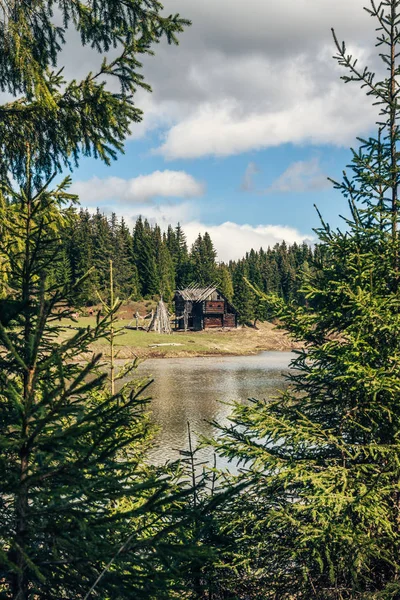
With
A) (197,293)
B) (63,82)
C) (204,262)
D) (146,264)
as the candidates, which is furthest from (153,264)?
(63,82)

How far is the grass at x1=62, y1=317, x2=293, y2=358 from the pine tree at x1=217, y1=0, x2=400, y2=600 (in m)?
38.0

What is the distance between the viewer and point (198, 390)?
3048cm

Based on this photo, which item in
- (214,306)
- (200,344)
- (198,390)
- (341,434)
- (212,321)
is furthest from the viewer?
(212,321)

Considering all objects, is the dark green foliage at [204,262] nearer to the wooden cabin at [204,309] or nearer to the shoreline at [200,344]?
the wooden cabin at [204,309]

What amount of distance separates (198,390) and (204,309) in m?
41.1

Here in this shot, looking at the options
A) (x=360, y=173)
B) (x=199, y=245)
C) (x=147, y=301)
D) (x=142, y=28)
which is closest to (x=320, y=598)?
(x=360, y=173)

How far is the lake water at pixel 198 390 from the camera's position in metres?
19.2

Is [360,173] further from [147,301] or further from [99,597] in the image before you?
[147,301]

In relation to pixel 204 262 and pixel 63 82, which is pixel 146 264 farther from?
pixel 63 82

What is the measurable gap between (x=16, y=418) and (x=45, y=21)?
5735 mm

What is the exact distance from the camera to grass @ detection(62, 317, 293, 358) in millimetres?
51000

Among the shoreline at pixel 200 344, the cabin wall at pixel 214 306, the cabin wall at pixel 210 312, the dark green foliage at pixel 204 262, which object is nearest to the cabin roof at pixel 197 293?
the cabin wall at pixel 210 312

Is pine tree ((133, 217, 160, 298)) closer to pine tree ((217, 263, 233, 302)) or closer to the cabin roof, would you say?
pine tree ((217, 263, 233, 302))

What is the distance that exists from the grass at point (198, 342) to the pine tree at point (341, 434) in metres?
38.0
